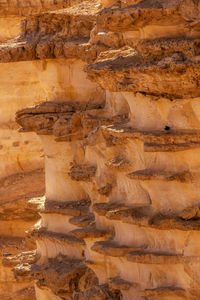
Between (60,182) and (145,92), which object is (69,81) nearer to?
(60,182)

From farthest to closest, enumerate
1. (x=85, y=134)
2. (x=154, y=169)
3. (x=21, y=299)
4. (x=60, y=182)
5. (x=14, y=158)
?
(x=14, y=158) → (x=21, y=299) → (x=60, y=182) → (x=85, y=134) → (x=154, y=169)

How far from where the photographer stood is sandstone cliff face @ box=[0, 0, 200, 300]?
7230 millimetres

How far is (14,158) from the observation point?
16.9m

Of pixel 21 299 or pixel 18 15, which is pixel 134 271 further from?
pixel 18 15

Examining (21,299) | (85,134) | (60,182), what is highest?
(85,134)

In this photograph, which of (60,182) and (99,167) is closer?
(99,167)

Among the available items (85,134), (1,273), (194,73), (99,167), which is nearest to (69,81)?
(85,134)

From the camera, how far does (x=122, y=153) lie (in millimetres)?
8312

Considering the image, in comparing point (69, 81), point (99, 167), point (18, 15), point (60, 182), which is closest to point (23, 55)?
point (69, 81)

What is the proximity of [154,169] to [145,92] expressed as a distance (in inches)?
27.5

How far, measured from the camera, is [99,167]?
892 cm

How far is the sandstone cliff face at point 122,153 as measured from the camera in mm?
7230

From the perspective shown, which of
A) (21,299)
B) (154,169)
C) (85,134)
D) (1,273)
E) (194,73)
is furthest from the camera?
(1,273)

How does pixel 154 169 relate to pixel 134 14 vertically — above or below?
below
